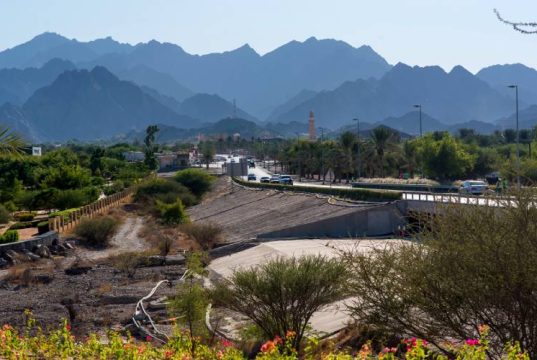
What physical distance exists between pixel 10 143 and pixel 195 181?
71.7 m

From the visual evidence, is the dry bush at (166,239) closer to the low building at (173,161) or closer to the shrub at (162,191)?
the shrub at (162,191)

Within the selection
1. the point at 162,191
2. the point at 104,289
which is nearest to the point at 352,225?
the point at 104,289

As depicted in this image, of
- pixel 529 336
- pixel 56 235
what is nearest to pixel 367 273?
pixel 529 336

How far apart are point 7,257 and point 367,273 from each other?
107ft

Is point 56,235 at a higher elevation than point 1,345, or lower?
lower

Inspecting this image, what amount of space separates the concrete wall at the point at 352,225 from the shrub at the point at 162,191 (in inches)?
1357

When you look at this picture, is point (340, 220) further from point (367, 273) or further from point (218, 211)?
point (367, 273)

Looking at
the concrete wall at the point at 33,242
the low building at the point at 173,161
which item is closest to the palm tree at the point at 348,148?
the concrete wall at the point at 33,242

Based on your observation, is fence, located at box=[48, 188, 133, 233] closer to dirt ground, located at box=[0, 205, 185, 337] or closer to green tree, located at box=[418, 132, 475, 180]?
dirt ground, located at box=[0, 205, 185, 337]

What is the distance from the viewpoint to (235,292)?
67.7ft

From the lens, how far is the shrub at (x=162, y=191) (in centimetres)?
7988

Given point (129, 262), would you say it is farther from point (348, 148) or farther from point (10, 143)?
point (348, 148)

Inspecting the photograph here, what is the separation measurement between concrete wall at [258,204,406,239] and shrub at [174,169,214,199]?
138ft

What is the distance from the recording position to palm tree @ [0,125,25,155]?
16719 millimetres
